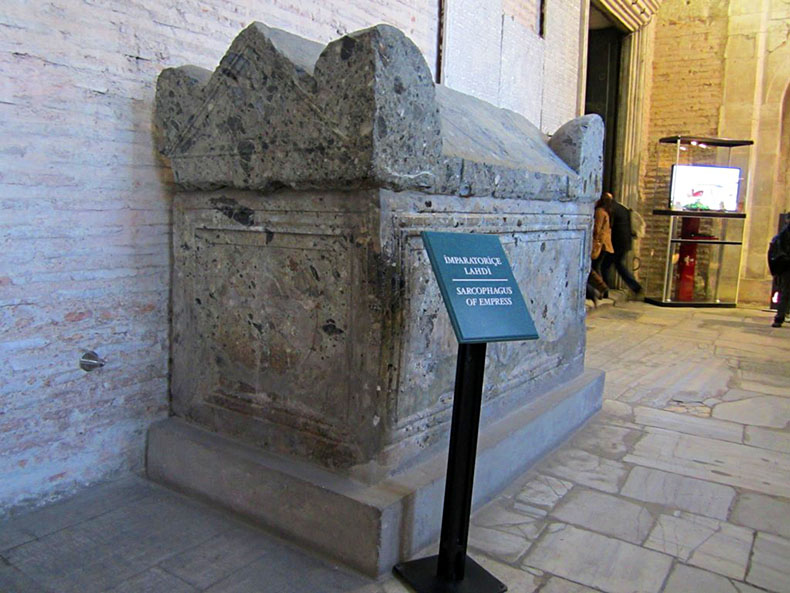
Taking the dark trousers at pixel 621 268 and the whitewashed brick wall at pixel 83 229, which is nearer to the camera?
the whitewashed brick wall at pixel 83 229

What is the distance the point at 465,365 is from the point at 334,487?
0.62 meters

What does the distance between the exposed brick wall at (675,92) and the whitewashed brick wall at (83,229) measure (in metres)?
7.93

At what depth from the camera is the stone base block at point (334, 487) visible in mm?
2055

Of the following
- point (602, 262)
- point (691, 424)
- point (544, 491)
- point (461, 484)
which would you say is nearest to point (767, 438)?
point (691, 424)

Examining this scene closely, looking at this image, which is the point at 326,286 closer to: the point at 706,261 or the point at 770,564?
the point at 770,564

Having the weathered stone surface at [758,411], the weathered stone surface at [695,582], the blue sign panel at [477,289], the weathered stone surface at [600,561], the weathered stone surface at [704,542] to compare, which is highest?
the blue sign panel at [477,289]

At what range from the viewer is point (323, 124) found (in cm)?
208

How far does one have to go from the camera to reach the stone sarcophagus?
2068 millimetres

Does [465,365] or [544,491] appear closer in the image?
[465,365]

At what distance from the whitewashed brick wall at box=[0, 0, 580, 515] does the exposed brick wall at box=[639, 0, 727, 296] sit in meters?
7.93

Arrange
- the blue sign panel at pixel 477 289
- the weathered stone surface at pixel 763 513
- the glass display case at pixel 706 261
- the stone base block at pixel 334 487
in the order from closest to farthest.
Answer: the blue sign panel at pixel 477 289, the stone base block at pixel 334 487, the weathered stone surface at pixel 763 513, the glass display case at pixel 706 261

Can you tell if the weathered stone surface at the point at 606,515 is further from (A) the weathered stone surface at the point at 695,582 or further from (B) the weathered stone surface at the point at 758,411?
(B) the weathered stone surface at the point at 758,411

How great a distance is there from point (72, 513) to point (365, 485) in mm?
1115

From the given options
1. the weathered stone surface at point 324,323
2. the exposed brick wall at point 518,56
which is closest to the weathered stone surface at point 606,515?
the weathered stone surface at point 324,323
